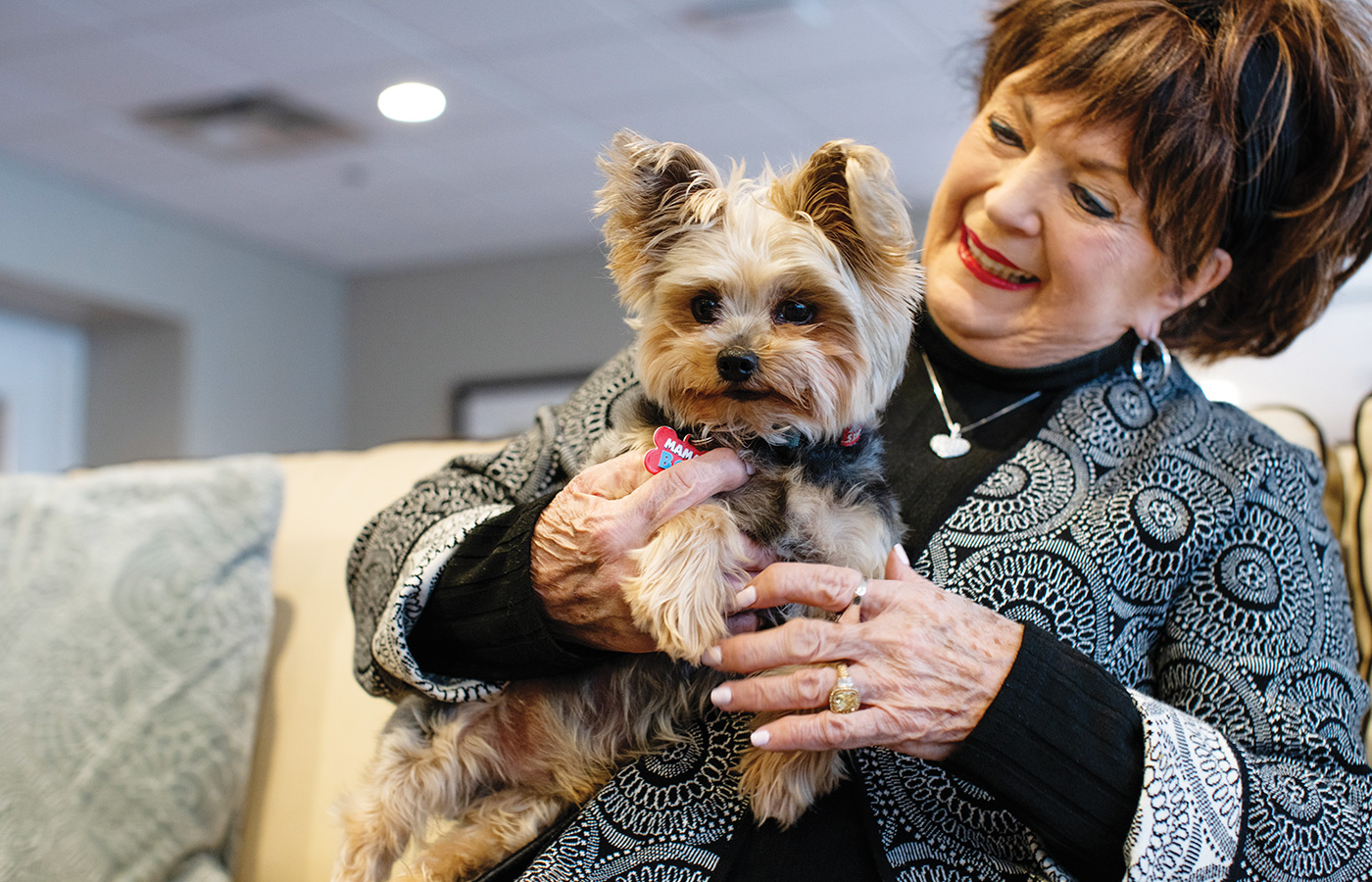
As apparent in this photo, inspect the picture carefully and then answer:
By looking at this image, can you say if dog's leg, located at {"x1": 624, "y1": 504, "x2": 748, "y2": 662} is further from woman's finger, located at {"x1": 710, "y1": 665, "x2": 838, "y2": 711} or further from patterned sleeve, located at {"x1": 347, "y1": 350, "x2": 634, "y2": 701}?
patterned sleeve, located at {"x1": 347, "y1": 350, "x2": 634, "y2": 701}

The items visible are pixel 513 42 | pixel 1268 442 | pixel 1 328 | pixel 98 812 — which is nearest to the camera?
pixel 1268 442

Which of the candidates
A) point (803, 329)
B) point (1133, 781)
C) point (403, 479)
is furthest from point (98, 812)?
point (1133, 781)

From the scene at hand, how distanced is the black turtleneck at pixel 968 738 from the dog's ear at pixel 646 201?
0.32 meters

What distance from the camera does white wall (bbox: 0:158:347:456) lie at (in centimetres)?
639

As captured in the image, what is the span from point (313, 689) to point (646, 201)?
113 cm

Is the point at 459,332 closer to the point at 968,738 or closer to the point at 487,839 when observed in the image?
the point at 487,839

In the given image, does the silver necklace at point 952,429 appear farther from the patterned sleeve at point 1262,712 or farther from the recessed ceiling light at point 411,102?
the recessed ceiling light at point 411,102

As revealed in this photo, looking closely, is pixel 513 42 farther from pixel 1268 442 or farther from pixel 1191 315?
pixel 1268 442

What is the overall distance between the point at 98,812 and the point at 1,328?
6518 mm

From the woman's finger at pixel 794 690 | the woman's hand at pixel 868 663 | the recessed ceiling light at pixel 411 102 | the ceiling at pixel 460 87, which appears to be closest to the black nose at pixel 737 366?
the woman's hand at pixel 868 663

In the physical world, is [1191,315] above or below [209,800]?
above

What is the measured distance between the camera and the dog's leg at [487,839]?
1.29m

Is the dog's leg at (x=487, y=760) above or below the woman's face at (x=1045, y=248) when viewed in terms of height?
below

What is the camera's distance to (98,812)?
1.67 m
